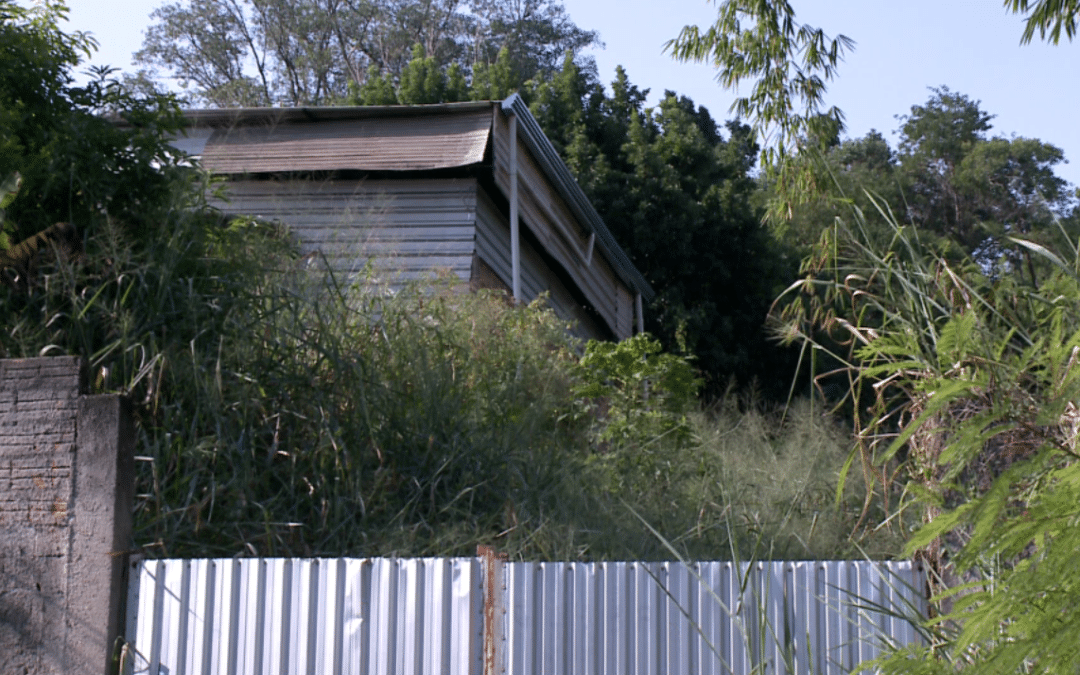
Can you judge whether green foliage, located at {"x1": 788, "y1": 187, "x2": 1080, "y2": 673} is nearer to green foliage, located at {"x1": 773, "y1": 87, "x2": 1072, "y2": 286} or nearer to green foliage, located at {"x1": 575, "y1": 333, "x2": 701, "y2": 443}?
green foliage, located at {"x1": 575, "y1": 333, "x2": 701, "y2": 443}

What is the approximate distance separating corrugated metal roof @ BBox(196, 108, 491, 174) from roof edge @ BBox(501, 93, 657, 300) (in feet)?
2.30

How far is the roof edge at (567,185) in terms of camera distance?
1391 cm

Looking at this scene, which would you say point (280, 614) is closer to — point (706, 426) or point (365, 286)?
point (365, 286)

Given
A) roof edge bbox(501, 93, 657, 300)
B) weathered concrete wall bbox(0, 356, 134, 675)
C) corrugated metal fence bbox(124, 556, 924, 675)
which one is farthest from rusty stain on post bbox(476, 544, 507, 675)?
roof edge bbox(501, 93, 657, 300)

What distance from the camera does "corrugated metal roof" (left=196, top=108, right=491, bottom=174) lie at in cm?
1296

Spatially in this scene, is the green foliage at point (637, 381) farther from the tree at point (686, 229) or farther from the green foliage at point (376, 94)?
the green foliage at point (376, 94)

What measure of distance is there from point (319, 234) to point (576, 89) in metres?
15.2

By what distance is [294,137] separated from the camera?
1358 cm

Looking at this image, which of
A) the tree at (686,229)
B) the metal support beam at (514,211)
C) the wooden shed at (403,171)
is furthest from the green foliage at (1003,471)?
the tree at (686,229)

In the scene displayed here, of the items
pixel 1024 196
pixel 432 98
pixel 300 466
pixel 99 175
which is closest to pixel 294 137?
pixel 99 175

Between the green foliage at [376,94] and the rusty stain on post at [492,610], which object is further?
the green foliage at [376,94]

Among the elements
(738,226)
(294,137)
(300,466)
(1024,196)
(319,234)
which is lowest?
(300,466)

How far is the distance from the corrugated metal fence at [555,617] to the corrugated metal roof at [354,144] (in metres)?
8.65

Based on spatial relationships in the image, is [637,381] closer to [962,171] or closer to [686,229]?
[686,229]
